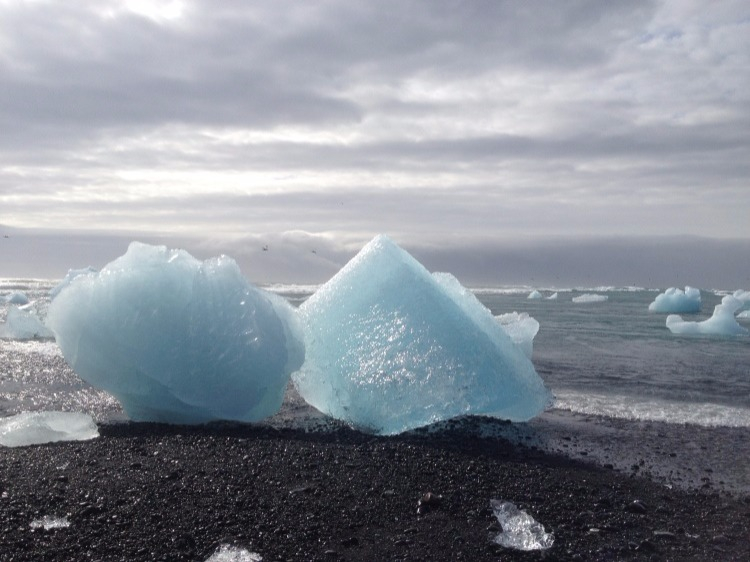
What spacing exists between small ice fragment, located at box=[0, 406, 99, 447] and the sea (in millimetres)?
721

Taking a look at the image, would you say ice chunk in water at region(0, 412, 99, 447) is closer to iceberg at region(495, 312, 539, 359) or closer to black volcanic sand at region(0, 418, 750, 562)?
black volcanic sand at region(0, 418, 750, 562)

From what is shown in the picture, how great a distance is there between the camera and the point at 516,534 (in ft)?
15.6

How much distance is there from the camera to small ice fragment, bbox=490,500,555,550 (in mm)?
4600

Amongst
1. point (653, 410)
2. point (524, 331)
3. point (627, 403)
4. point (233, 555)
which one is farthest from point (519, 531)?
point (524, 331)

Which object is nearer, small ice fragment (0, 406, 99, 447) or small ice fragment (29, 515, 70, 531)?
small ice fragment (29, 515, 70, 531)

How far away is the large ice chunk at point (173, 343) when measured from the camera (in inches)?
297

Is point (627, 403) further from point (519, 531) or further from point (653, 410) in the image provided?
point (519, 531)

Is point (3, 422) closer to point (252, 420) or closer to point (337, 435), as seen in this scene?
point (252, 420)

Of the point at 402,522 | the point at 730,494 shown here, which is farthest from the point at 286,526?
the point at 730,494

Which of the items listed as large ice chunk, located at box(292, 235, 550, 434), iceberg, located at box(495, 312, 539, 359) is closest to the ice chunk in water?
large ice chunk, located at box(292, 235, 550, 434)

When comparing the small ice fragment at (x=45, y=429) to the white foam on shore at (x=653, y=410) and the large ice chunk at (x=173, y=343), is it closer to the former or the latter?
the large ice chunk at (x=173, y=343)

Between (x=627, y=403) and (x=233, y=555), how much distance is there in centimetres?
711

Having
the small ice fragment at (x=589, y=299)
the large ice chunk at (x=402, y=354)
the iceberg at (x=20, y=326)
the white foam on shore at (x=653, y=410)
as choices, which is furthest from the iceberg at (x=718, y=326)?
the small ice fragment at (x=589, y=299)

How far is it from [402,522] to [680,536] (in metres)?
1.96
